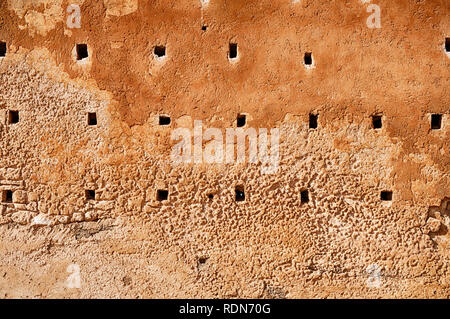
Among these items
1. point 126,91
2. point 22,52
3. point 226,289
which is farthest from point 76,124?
point 226,289

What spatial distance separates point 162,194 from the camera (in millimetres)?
4418

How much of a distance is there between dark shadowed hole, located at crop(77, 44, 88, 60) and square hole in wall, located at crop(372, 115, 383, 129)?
260cm

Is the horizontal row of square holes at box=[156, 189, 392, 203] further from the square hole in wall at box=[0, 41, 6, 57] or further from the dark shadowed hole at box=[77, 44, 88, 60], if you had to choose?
the square hole in wall at box=[0, 41, 6, 57]

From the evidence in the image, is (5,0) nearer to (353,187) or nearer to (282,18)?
(282,18)

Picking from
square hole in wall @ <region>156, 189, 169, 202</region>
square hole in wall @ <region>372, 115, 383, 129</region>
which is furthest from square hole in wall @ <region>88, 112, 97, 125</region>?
square hole in wall @ <region>372, 115, 383, 129</region>

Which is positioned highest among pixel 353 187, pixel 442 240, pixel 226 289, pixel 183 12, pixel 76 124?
pixel 183 12

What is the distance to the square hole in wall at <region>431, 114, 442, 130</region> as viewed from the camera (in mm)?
4254

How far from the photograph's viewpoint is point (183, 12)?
4371 millimetres

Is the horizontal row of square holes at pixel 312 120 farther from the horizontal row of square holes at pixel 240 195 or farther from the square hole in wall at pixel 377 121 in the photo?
the horizontal row of square holes at pixel 240 195

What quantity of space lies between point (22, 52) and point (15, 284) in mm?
2092

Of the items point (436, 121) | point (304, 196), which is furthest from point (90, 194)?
point (436, 121)

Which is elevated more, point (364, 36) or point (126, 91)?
point (364, 36)

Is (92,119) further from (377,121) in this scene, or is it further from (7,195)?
(377,121)

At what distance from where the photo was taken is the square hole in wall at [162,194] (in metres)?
4.39
